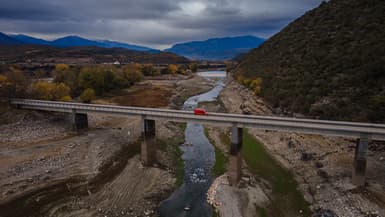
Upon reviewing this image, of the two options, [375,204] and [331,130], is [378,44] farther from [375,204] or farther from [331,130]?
[375,204]

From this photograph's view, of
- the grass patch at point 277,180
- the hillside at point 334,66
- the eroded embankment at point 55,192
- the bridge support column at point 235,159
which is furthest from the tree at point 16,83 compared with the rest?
the hillside at point 334,66

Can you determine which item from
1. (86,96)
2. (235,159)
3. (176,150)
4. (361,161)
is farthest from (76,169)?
(86,96)

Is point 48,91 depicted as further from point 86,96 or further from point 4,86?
point 86,96

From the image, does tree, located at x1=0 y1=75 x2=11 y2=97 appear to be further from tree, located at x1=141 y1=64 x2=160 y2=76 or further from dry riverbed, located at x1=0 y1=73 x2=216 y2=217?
tree, located at x1=141 y1=64 x2=160 y2=76

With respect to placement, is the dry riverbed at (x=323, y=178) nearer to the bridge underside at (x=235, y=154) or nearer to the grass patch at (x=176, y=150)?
the bridge underside at (x=235, y=154)

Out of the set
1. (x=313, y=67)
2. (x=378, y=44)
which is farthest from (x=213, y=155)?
(x=378, y=44)

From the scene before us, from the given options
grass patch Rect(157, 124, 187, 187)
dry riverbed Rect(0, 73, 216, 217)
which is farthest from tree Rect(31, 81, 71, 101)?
grass patch Rect(157, 124, 187, 187)
